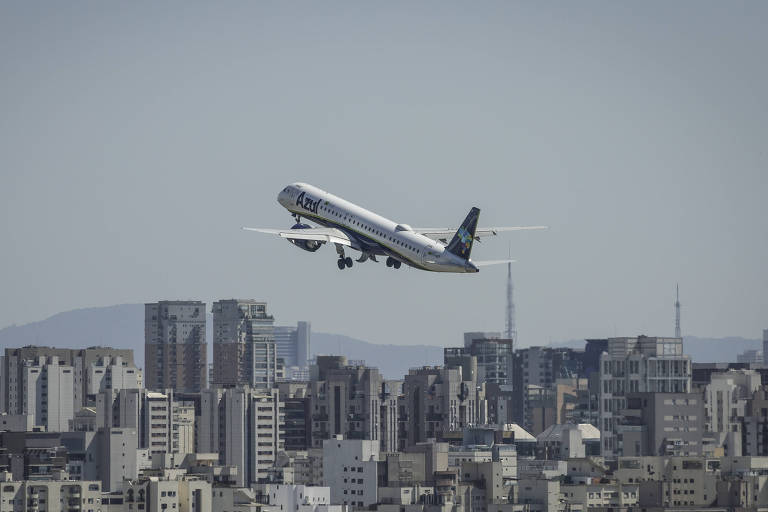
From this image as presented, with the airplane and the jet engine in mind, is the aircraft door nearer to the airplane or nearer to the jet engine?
the airplane

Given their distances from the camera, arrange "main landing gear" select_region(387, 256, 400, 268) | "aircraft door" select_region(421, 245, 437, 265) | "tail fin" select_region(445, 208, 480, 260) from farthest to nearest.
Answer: "main landing gear" select_region(387, 256, 400, 268) < "aircraft door" select_region(421, 245, 437, 265) < "tail fin" select_region(445, 208, 480, 260)

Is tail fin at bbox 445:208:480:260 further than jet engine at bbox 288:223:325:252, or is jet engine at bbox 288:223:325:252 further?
jet engine at bbox 288:223:325:252

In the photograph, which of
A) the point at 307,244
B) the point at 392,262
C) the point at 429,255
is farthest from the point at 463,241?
the point at 307,244

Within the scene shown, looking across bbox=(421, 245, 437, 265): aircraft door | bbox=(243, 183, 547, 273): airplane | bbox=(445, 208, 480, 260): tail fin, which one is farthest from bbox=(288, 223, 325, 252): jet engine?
bbox=(445, 208, 480, 260): tail fin

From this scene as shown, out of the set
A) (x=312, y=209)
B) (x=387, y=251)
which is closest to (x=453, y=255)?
(x=387, y=251)

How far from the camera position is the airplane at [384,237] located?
179m

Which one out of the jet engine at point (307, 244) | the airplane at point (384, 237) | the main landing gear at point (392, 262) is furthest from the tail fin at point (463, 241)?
the jet engine at point (307, 244)

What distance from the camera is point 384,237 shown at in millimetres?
187250

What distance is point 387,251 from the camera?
7397 inches

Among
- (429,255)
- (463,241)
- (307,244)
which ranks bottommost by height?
(429,255)

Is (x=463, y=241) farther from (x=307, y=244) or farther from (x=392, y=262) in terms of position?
(x=307, y=244)

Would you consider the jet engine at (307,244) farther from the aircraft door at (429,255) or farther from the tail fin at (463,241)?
the tail fin at (463,241)

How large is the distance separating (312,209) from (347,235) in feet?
25.9

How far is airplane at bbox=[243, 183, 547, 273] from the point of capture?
179m
